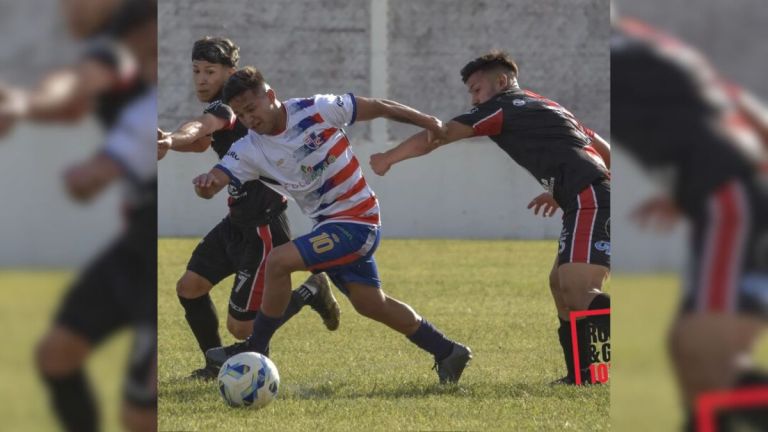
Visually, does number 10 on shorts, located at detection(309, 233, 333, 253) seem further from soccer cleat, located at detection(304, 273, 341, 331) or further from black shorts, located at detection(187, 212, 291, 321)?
soccer cleat, located at detection(304, 273, 341, 331)

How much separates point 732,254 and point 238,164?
3538 millimetres

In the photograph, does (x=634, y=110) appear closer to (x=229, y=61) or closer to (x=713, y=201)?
(x=713, y=201)

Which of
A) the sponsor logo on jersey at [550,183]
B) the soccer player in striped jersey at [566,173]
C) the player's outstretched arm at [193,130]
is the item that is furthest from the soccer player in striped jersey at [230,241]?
the sponsor logo on jersey at [550,183]

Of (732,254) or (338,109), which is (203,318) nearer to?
(338,109)

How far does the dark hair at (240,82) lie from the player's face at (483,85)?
1.23 m

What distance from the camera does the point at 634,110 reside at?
148cm

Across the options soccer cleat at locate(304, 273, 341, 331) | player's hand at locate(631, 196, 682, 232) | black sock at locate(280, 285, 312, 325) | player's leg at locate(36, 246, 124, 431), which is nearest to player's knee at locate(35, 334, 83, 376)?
player's leg at locate(36, 246, 124, 431)

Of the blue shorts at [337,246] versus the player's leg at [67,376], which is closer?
the player's leg at [67,376]

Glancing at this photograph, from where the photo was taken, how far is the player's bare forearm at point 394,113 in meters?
3.80

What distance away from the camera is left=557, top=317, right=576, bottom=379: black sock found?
195 inches

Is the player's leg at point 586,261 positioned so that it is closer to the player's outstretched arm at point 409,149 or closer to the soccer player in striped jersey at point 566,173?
the soccer player in striped jersey at point 566,173

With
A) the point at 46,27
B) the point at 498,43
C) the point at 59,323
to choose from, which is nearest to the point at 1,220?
the point at 59,323

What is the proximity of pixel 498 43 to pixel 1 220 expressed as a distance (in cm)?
1179

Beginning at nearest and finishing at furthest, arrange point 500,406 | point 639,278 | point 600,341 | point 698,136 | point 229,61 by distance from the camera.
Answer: point 698,136 → point 639,278 → point 500,406 → point 600,341 → point 229,61
